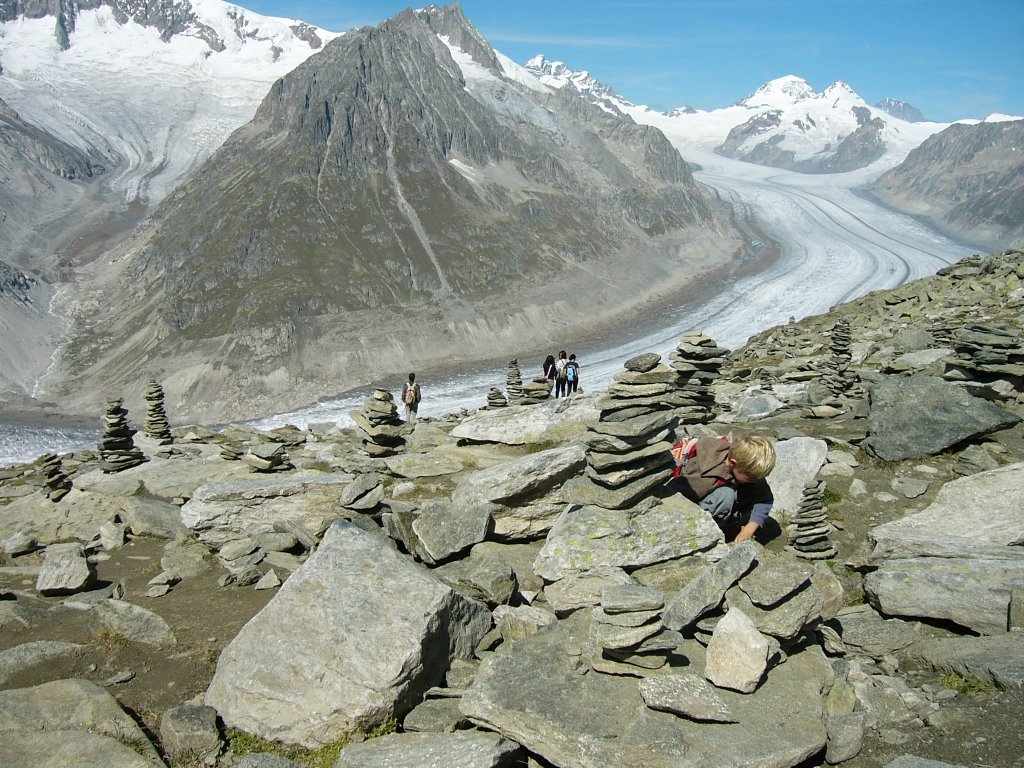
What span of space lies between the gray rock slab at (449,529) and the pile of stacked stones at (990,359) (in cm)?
1271

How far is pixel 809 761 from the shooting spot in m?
6.41

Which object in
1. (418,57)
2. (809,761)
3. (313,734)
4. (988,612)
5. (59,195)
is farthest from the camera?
(59,195)

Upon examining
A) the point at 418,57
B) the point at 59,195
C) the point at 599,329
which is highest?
the point at 418,57

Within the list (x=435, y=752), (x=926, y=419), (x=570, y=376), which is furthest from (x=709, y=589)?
(x=570, y=376)

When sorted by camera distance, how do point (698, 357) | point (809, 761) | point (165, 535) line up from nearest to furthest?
point (809, 761) → point (165, 535) → point (698, 357)

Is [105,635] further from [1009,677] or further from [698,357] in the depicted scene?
[698,357]

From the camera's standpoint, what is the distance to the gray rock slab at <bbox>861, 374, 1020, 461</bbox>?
13359 mm

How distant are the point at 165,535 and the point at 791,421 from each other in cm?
1486

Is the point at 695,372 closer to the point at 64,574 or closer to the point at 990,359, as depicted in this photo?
the point at 990,359

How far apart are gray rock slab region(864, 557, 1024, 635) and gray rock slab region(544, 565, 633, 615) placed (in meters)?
3.31

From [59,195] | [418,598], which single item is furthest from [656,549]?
[59,195]

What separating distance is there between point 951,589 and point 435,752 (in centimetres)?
650

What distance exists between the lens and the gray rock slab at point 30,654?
8.68 m

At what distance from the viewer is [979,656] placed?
23.9 ft
